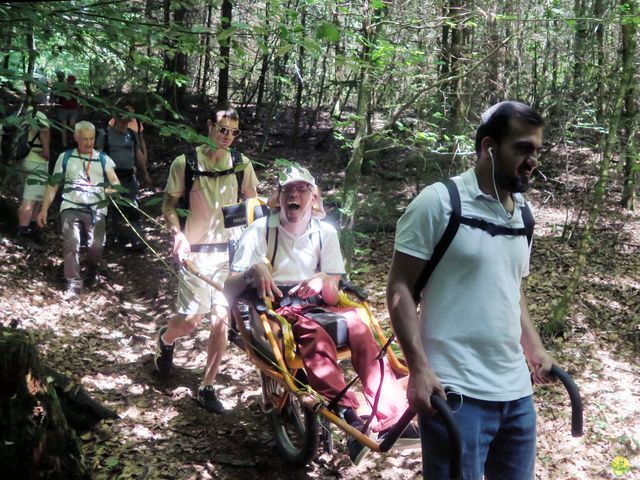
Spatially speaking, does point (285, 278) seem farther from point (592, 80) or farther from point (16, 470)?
point (592, 80)

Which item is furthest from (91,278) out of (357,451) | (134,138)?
(357,451)

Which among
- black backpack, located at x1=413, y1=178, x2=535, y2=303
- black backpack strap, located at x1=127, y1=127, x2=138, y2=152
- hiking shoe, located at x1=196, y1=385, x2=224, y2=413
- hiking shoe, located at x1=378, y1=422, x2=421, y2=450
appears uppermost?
black backpack, located at x1=413, y1=178, x2=535, y2=303

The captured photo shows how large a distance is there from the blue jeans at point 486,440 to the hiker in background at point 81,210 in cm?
610

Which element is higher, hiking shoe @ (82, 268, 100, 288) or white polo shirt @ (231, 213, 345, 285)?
white polo shirt @ (231, 213, 345, 285)

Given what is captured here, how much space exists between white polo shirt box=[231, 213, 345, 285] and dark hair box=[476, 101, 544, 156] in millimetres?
2336

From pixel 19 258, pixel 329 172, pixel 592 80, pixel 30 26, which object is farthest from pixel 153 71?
pixel 329 172

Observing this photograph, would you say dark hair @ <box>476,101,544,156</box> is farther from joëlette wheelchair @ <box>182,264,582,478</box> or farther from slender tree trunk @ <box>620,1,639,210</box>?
slender tree trunk @ <box>620,1,639,210</box>

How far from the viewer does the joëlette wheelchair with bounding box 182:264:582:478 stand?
3.79 meters

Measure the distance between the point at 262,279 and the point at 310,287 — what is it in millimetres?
398

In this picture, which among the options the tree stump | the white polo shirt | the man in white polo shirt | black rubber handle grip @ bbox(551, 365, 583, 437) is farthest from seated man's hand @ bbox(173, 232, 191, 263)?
black rubber handle grip @ bbox(551, 365, 583, 437)

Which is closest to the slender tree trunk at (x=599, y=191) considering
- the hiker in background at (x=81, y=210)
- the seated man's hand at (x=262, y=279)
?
the seated man's hand at (x=262, y=279)

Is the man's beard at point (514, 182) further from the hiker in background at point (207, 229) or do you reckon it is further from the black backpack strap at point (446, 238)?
the hiker in background at point (207, 229)

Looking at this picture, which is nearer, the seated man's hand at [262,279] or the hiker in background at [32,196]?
the seated man's hand at [262,279]

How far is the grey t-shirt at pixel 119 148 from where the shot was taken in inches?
386
